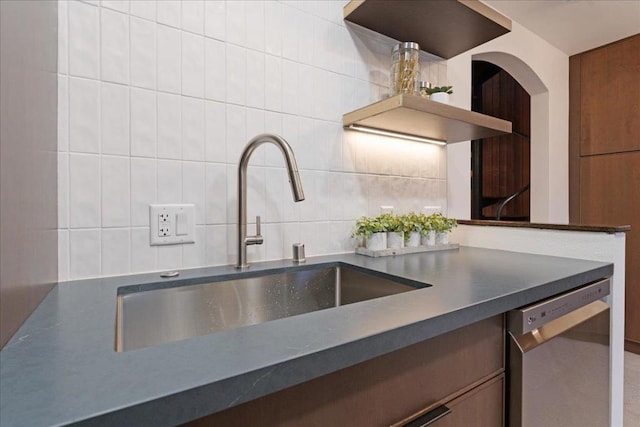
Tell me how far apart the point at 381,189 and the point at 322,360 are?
3.44ft

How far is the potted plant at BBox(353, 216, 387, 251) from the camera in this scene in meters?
1.26

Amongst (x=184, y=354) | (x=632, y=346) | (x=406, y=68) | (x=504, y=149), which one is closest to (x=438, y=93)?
(x=406, y=68)

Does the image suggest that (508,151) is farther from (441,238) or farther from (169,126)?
(169,126)

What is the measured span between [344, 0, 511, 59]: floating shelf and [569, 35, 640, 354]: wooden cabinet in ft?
5.54

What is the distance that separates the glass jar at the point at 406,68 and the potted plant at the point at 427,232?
0.52 meters

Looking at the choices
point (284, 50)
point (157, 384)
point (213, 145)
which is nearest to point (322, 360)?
point (157, 384)

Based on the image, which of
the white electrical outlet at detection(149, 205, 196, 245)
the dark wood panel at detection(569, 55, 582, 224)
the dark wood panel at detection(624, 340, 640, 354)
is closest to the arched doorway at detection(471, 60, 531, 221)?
the dark wood panel at detection(569, 55, 582, 224)

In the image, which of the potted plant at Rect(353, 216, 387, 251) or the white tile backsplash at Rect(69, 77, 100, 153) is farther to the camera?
the potted plant at Rect(353, 216, 387, 251)

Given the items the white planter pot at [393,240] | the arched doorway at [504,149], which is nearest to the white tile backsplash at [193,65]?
the white planter pot at [393,240]

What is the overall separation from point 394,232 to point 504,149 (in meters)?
2.80

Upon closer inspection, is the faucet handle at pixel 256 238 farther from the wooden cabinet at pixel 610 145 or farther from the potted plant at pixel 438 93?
the wooden cabinet at pixel 610 145

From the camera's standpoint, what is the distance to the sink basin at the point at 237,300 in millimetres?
792

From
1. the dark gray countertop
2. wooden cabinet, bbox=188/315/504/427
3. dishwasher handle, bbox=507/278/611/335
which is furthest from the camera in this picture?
dishwasher handle, bbox=507/278/611/335

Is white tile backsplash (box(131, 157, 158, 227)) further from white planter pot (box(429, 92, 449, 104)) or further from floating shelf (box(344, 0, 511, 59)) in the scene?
white planter pot (box(429, 92, 449, 104))
